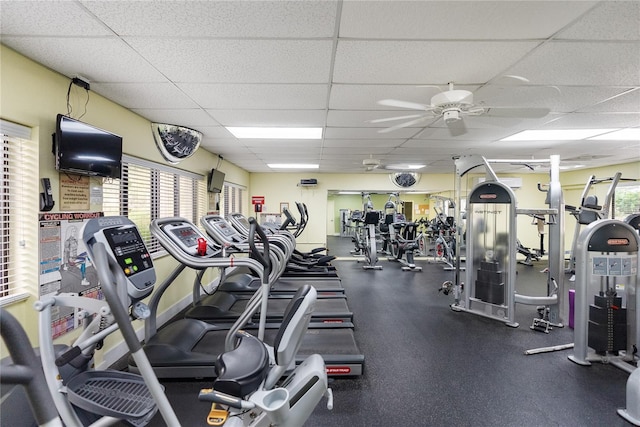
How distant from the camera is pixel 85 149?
2182 mm

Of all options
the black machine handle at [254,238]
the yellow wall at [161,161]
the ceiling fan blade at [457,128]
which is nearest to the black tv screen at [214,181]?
the yellow wall at [161,161]

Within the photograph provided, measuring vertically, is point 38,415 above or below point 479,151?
below

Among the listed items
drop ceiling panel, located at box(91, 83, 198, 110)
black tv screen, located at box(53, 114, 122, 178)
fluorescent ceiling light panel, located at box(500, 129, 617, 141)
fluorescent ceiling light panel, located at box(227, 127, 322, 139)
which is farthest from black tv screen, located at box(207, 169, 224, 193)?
fluorescent ceiling light panel, located at box(500, 129, 617, 141)

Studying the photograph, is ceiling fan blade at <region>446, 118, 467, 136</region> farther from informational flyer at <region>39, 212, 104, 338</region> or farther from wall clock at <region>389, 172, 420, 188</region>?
wall clock at <region>389, 172, 420, 188</region>

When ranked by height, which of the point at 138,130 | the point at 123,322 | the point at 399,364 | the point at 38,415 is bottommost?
the point at 399,364

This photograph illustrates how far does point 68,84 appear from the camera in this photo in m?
2.18

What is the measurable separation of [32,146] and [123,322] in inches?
69.7

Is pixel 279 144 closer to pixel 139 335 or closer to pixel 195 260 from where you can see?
pixel 195 260

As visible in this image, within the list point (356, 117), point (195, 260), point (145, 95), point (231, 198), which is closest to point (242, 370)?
point (195, 260)

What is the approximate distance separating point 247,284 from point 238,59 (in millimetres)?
3502

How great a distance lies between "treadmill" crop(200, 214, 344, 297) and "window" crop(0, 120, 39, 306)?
1.28m

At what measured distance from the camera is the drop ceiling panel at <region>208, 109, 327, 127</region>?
2943 mm

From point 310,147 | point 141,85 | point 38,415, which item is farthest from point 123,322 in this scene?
point 310,147

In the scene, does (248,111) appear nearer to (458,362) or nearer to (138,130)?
(138,130)
